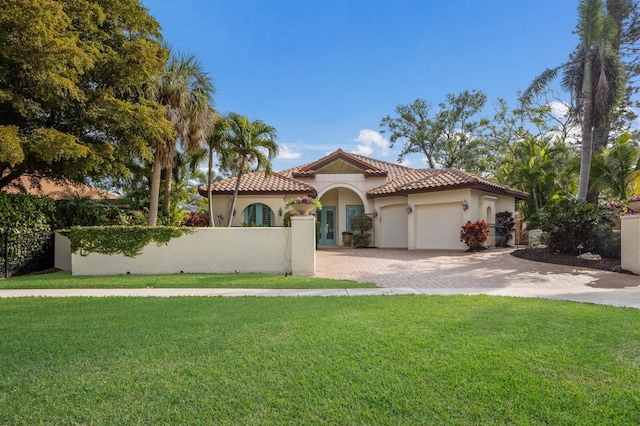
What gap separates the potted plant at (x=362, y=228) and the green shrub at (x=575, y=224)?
34.6ft

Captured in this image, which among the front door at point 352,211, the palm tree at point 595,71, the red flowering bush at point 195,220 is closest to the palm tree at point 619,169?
the palm tree at point 595,71

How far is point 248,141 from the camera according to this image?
17281 mm

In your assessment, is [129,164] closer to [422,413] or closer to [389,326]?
[389,326]

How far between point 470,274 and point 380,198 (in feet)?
39.6

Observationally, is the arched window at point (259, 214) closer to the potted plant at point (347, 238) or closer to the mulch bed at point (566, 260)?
the potted plant at point (347, 238)

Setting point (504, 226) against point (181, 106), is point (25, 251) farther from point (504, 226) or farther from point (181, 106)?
point (504, 226)

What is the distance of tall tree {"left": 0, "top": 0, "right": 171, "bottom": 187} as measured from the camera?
8.99 meters

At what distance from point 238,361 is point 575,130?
37.2m

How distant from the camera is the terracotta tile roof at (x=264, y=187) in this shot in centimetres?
2230

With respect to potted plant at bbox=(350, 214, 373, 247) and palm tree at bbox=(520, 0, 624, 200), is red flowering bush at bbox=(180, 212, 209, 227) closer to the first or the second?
potted plant at bbox=(350, 214, 373, 247)

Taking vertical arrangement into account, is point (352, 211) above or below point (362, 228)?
above

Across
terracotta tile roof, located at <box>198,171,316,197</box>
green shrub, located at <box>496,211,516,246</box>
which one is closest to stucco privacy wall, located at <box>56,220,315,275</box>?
terracotta tile roof, located at <box>198,171,316,197</box>

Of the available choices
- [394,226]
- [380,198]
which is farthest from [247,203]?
[394,226]

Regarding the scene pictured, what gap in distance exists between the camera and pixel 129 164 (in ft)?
54.0
